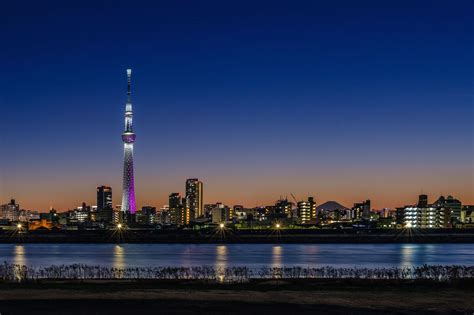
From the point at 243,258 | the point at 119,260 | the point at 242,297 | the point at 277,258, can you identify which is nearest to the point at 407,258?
the point at 277,258

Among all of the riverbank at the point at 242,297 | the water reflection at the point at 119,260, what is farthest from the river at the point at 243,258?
the riverbank at the point at 242,297

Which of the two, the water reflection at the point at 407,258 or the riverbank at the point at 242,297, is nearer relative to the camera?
the riverbank at the point at 242,297

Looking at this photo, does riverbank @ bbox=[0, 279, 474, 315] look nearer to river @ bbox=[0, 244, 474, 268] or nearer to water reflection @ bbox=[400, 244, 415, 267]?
river @ bbox=[0, 244, 474, 268]

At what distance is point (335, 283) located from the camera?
1407 inches

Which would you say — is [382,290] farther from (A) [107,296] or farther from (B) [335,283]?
(A) [107,296]

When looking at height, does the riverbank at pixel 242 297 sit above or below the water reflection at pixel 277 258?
above

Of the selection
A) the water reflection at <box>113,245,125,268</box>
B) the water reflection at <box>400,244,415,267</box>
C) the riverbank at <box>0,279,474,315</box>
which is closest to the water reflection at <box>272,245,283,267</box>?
the water reflection at <box>400,244,415,267</box>

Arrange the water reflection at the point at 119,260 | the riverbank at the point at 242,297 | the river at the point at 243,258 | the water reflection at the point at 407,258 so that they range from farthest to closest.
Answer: the water reflection at the point at 407,258, the river at the point at 243,258, the water reflection at the point at 119,260, the riverbank at the point at 242,297

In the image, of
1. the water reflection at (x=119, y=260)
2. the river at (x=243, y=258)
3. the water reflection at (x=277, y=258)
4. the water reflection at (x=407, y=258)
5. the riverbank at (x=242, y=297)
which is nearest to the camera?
the riverbank at (x=242, y=297)

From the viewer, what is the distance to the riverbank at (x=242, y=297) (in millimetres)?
26188

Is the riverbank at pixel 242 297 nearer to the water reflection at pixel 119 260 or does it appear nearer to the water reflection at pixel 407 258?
the water reflection at pixel 119 260

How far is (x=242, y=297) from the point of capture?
96.8 feet

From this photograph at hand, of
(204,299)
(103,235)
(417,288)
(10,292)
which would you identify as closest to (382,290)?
(417,288)

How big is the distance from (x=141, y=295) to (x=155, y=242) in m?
129
